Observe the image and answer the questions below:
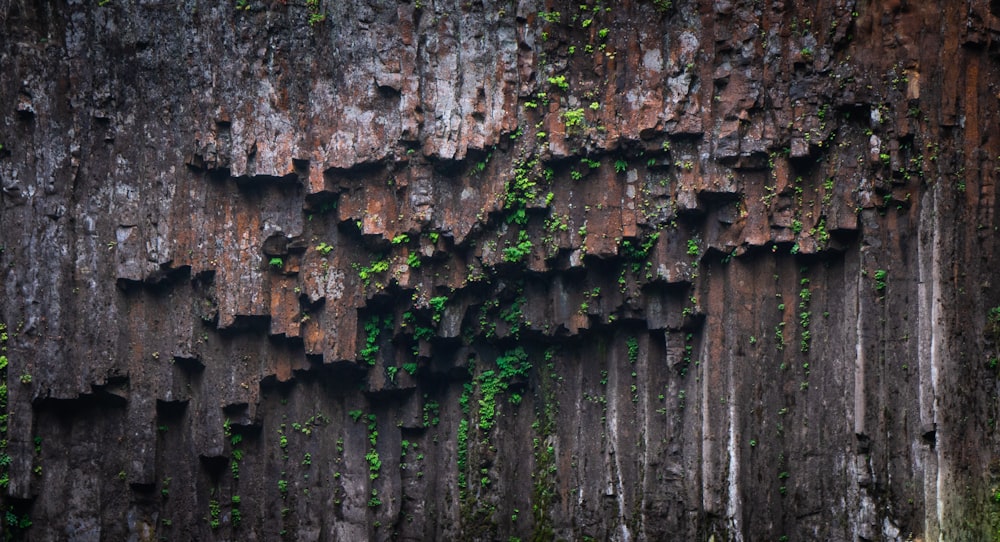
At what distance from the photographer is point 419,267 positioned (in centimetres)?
1521

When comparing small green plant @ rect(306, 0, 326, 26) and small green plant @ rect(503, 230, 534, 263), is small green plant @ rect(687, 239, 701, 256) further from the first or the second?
small green plant @ rect(306, 0, 326, 26)

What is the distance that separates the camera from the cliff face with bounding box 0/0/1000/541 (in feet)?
45.7

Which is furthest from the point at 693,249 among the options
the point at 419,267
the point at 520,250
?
the point at 419,267

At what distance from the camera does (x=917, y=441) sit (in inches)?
492

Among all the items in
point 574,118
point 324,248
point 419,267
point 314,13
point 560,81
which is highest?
point 314,13

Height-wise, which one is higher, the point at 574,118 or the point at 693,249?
the point at 574,118

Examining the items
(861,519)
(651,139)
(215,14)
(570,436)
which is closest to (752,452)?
(861,519)

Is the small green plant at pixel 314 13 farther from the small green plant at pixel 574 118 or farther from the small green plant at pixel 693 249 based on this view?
the small green plant at pixel 693 249

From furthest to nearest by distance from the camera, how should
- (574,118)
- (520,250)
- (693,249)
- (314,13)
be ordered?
(314,13) < (520,250) < (574,118) < (693,249)

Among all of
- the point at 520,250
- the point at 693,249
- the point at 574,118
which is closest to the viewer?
the point at 693,249

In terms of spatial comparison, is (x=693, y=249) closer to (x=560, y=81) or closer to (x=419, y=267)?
(x=560, y=81)

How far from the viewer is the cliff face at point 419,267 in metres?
13.9

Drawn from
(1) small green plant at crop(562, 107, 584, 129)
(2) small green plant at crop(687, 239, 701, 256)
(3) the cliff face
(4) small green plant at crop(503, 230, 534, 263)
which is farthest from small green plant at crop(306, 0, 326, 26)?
(2) small green plant at crop(687, 239, 701, 256)

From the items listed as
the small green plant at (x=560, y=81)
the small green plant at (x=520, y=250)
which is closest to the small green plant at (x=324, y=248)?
the small green plant at (x=520, y=250)
